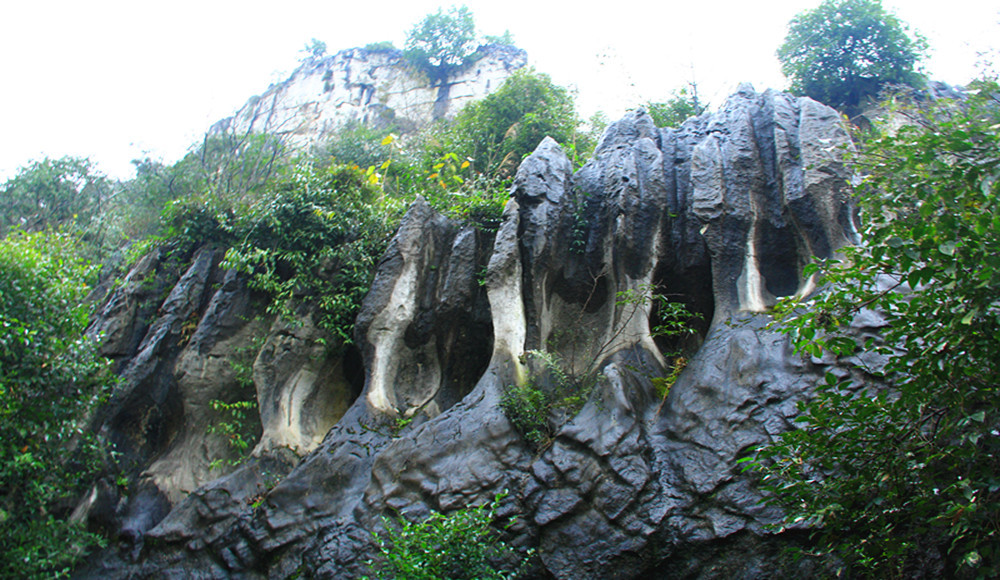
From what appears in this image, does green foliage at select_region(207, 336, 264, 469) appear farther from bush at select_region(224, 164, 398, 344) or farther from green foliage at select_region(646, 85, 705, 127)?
green foliage at select_region(646, 85, 705, 127)

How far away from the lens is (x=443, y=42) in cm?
2900

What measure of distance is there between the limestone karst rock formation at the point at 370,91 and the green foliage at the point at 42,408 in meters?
18.3

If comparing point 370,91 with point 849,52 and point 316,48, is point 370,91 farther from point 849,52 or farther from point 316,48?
point 849,52

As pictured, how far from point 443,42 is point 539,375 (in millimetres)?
24723

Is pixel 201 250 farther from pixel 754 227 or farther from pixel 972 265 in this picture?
pixel 972 265

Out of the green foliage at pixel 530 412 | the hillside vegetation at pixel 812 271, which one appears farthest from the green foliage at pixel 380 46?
the green foliage at pixel 530 412

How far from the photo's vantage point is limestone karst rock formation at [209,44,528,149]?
90.7 feet

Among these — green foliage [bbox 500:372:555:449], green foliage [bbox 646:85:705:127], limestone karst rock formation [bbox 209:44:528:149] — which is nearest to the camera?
green foliage [bbox 500:372:555:449]

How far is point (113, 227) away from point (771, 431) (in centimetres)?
1848

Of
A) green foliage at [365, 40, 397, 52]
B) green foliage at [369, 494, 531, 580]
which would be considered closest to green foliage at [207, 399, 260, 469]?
green foliage at [369, 494, 531, 580]

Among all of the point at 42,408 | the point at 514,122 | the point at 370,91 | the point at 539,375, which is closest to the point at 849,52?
the point at 514,122

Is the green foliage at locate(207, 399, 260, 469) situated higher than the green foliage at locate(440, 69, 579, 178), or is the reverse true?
the green foliage at locate(440, 69, 579, 178)

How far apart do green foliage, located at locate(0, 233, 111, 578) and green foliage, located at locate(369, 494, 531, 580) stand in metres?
5.16

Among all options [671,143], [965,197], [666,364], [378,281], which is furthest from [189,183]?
[965,197]
